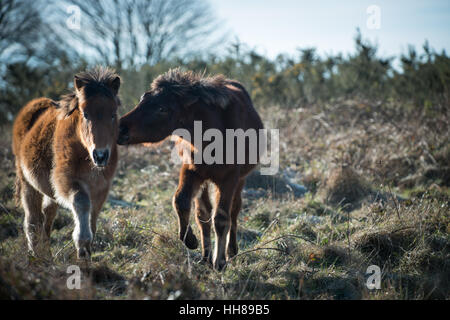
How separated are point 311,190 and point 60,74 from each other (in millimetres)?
10629

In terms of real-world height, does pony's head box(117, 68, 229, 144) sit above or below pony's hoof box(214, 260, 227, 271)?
above

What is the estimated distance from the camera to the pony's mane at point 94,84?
404 cm

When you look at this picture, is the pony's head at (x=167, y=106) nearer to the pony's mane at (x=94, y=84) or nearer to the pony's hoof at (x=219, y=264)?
the pony's mane at (x=94, y=84)

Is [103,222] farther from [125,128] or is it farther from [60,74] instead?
[60,74]

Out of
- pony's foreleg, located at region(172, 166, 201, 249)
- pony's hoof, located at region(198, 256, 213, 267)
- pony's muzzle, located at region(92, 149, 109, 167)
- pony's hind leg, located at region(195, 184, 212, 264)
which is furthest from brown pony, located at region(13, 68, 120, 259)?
pony's hoof, located at region(198, 256, 213, 267)

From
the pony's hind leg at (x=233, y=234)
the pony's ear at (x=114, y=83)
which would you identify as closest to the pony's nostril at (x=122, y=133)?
the pony's ear at (x=114, y=83)

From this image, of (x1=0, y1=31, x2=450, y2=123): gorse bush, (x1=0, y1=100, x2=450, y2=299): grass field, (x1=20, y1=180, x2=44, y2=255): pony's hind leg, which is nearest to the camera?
(x1=0, y1=100, x2=450, y2=299): grass field

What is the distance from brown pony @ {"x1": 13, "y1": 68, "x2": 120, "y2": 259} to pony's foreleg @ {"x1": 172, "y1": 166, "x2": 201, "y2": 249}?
845 millimetres

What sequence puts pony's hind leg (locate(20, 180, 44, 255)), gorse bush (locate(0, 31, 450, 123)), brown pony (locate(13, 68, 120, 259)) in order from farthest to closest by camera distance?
gorse bush (locate(0, 31, 450, 123)) → pony's hind leg (locate(20, 180, 44, 255)) → brown pony (locate(13, 68, 120, 259))

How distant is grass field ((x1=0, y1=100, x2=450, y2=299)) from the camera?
11.4 ft

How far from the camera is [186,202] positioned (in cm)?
421

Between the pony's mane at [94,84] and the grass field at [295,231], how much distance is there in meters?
1.53

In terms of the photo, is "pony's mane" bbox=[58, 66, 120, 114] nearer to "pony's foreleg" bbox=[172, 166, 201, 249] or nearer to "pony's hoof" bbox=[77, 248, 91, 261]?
"pony's foreleg" bbox=[172, 166, 201, 249]

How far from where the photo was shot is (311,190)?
303 inches
